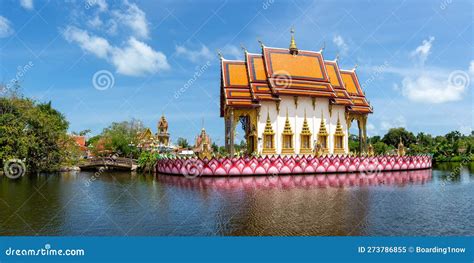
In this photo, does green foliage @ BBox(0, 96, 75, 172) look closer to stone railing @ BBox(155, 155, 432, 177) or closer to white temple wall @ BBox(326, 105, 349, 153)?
stone railing @ BBox(155, 155, 432, 177)

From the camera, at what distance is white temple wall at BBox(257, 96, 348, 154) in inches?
1031

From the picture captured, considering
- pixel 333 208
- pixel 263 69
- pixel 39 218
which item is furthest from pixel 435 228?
pixel 263 69

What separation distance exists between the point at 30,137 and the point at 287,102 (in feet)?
58.4

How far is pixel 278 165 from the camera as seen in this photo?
71.5 feet

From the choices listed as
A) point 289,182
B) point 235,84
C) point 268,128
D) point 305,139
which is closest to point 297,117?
point 305,139

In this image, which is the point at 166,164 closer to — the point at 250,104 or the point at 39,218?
the point at 250,104

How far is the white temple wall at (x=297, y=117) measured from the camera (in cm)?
2619

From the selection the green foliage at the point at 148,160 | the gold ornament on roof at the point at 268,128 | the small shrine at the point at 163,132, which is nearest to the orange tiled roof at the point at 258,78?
the gold ornament on roof at the point at 268,128

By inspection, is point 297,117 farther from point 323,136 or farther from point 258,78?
point 258,78

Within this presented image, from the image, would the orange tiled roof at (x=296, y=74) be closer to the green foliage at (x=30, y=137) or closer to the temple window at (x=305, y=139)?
the temple window at (x=305, y=139)

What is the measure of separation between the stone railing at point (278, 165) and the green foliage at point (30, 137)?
342 inches

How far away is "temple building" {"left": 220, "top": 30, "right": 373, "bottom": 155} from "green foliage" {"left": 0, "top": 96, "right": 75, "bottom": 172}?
12.9 meters

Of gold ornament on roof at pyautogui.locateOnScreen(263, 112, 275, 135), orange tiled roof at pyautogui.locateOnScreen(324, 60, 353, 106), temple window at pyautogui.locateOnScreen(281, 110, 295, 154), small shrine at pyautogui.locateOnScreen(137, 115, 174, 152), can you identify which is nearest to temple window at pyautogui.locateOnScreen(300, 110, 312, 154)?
temple window at pyautogui.locateOnScreen(281, 110, 295, 154)

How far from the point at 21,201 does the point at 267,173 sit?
1277 centimetres
